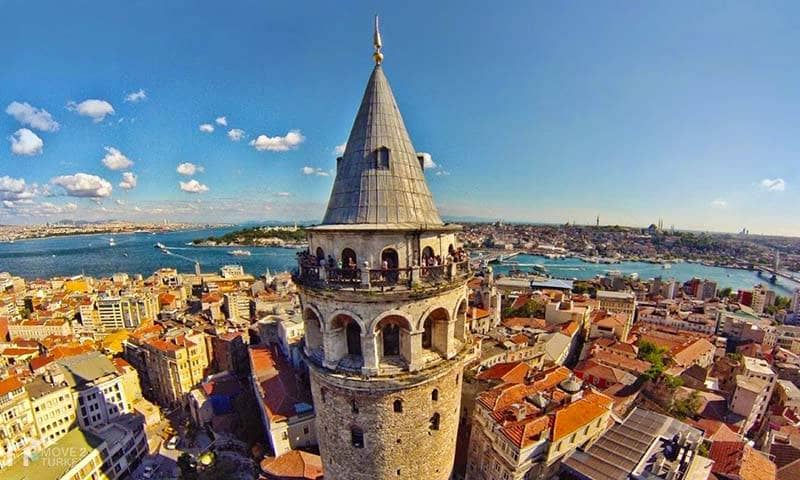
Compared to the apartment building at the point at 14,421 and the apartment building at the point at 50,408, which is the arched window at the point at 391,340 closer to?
the apartment building at the point at 14,421

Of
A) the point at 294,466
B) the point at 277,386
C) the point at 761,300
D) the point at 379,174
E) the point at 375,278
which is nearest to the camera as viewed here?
the point at 375,278

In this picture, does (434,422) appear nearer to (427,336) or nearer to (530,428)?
(427,336)

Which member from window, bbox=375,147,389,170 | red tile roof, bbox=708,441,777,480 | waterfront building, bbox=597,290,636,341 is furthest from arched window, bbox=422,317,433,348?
waterfront building, bbox=597,290,636,341

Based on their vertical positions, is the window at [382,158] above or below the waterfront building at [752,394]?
above

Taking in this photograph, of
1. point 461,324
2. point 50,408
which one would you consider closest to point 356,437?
point 461,324

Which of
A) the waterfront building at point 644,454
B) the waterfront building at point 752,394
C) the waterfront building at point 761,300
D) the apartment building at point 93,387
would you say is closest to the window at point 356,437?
the waterfront building at point 644,454

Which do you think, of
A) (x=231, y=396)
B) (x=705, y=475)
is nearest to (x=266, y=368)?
(x=231, y=396)

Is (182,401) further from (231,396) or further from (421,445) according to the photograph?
(421,445)
